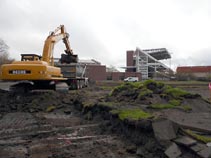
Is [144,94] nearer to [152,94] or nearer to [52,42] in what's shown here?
[152,94]

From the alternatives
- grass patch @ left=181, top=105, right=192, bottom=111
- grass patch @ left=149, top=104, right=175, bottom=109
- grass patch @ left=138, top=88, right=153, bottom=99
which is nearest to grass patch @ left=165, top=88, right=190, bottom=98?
grass patch @ left=138, top=88, right=153, bottom=99

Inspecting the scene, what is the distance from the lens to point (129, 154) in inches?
261

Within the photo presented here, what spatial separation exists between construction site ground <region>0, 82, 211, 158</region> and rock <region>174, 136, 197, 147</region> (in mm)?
20

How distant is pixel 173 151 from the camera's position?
18.8 feet

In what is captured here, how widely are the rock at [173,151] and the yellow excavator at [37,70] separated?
8882mm

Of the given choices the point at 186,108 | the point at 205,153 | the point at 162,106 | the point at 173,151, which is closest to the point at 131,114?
the point at 162,106

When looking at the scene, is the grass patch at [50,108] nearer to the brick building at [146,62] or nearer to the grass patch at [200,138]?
the grass patch at [200,138]

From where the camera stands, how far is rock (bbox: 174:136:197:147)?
5.76 m

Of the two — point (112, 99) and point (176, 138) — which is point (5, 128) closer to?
point (112, 99)

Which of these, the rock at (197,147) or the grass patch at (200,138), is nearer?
the rock at (197,147)

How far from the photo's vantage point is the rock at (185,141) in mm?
5762

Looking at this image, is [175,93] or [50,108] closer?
[175,93]

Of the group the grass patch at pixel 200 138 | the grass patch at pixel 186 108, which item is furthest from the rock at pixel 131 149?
the grass patch at pixel 186 108

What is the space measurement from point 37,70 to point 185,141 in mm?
9114
